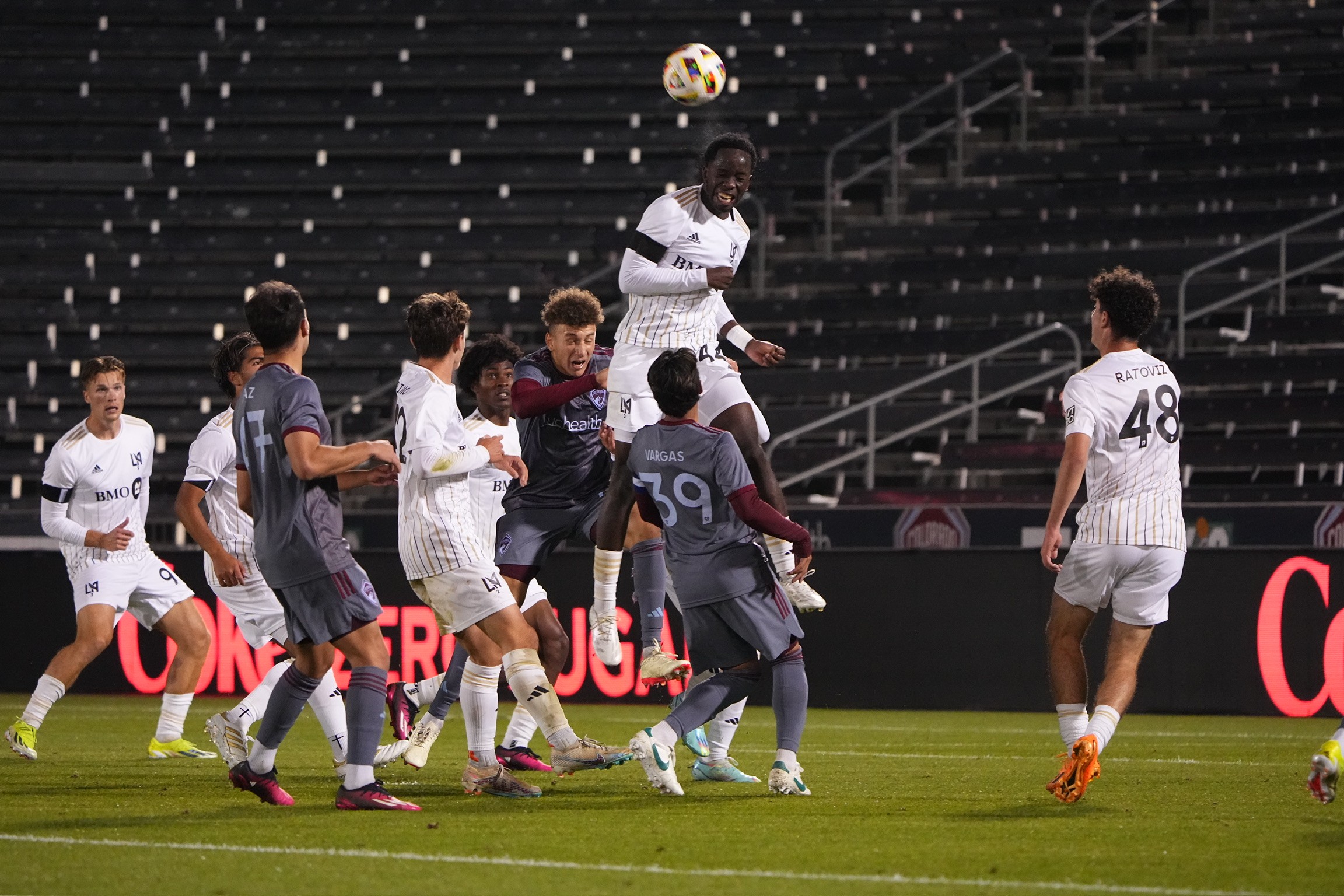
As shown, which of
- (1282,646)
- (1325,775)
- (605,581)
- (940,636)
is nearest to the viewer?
(1325,775)

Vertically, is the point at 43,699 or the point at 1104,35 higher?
the point at 1104,35

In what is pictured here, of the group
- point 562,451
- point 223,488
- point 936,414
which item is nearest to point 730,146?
point 562,451

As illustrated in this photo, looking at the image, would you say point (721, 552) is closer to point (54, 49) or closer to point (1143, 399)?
point (1143, 399)

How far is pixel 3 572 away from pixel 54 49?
11516 millimetres

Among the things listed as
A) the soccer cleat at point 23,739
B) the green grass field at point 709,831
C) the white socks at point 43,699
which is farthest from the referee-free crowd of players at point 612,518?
the white socks at point 43,699

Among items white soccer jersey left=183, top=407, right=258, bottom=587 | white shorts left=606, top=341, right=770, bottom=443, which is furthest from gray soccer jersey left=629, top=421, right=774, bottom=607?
white soccer jersey left=183, top=407, right=258, bottom=587

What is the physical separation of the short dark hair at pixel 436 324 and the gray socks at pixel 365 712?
1307 millimetres

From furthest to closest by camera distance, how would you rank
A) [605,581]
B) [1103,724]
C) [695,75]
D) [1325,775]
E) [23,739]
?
[695,75]
[23,739]
[605,581]
[1103,724]
[1325,775]

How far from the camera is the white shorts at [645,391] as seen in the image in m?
8.15

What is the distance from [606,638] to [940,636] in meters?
5.73

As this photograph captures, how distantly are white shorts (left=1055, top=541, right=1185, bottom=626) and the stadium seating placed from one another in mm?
9355

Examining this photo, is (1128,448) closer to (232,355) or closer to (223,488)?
(232,355)

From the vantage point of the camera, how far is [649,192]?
872 inches

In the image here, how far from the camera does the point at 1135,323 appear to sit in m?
7.29
